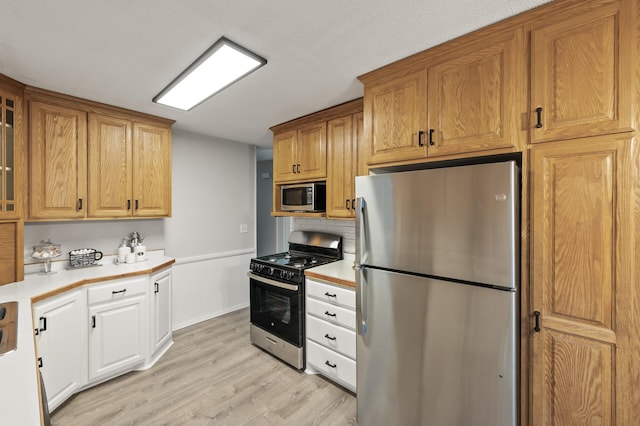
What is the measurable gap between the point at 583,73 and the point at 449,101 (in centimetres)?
56

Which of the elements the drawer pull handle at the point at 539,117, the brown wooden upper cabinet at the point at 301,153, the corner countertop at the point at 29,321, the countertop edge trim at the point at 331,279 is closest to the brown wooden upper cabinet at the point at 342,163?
the brown wooden upper cabinet at the point at 301,153

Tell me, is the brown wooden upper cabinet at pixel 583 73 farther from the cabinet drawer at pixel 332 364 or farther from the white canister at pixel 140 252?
the white canister at pixel 140 252

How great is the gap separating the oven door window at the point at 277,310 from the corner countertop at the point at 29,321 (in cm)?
98

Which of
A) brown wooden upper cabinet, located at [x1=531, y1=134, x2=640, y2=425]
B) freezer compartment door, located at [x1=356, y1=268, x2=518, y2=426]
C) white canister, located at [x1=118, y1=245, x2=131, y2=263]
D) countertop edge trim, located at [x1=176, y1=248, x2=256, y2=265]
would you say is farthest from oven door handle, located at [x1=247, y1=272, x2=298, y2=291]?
brown wooden upper cabinet, located at [x1=531, y1=134, x2=640, y2=425]

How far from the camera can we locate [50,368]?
74.4 inches

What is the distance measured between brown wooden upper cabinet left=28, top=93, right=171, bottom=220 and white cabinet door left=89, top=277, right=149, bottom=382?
30.7 inches

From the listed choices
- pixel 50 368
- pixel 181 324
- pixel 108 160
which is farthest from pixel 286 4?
pixel 181 324

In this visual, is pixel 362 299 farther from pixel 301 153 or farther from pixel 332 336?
pixel 301 153

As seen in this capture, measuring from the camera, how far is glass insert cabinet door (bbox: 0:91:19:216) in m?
2.00

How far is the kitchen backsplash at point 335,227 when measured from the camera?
2947 mm

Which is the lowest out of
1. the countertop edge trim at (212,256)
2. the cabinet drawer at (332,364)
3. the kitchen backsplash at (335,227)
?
the cabinet drawer at (332,364)

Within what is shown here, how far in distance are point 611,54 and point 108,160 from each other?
11.5ft

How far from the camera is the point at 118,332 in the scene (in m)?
2.32

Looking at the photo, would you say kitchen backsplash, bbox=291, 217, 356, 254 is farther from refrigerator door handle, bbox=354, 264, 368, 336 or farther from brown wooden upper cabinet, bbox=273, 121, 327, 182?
refrigerator door handle, bbox=354, 264, 368, 336
